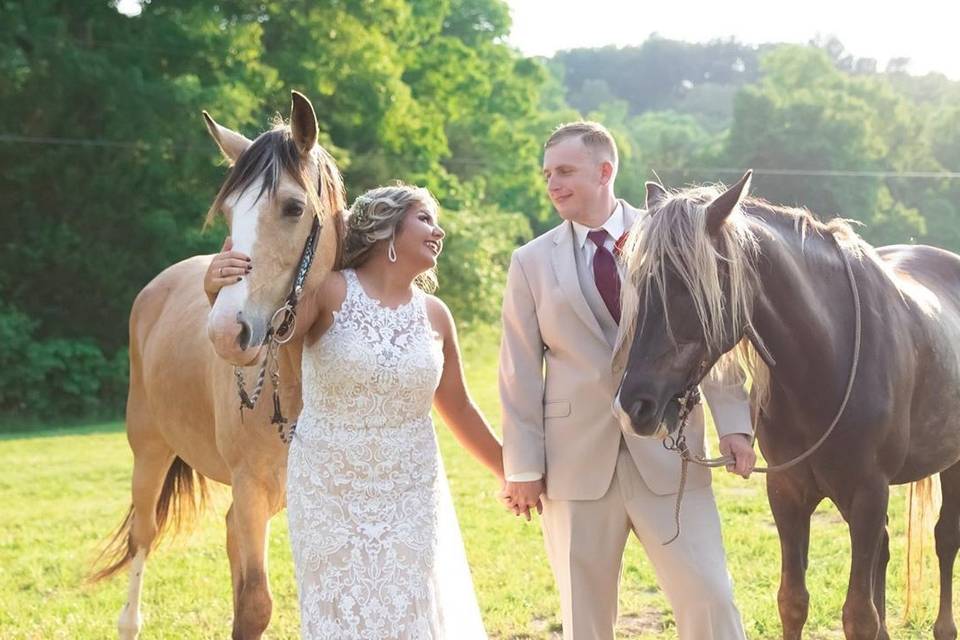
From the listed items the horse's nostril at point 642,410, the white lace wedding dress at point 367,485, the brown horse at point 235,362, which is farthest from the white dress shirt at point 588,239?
the brown horse at point 235,362

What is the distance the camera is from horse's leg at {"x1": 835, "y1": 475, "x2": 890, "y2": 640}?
371 centimetres

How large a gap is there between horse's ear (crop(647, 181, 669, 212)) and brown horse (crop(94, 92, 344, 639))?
1016 mm

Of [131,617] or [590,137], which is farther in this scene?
[131,617]

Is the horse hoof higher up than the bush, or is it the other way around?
the bush

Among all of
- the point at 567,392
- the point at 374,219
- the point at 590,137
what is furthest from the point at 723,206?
the point at 374,219

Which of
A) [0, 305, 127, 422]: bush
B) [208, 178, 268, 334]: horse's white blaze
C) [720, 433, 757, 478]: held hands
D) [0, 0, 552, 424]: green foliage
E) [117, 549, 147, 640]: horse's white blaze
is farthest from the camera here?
[0, 0, 552, 424]: green foliage

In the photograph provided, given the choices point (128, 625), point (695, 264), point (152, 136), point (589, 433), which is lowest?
point (128, 625)

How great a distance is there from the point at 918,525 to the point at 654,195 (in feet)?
10.2

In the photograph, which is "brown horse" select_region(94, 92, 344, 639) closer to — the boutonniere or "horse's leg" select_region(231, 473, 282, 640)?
"horse's leg" select_region(231, 473, 282, 640)

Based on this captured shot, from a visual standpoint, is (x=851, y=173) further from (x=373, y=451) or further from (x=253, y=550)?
(x=373, y=451)

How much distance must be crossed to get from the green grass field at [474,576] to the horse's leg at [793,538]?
1127 mm

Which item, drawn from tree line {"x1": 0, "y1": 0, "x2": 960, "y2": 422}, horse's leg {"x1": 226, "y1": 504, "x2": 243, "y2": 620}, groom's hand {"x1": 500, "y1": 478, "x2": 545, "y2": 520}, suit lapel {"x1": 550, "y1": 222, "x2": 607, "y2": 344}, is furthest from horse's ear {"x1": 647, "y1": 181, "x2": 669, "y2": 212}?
tree line {"x1": 0, "y1": 0, "x2": 960, "y2": 422}

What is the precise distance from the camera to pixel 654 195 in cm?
341

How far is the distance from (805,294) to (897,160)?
45138 mm
